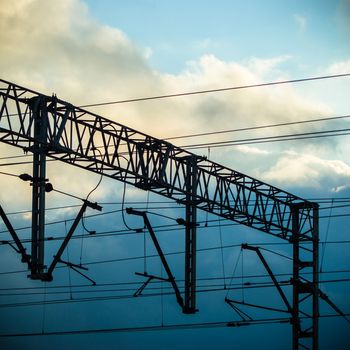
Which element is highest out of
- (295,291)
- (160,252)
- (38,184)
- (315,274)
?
(38,184)

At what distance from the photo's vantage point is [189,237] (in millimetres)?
25984

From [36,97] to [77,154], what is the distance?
74.0 inches

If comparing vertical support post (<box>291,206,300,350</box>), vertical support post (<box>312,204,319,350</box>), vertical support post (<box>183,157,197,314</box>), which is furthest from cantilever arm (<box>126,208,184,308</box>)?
vertical support post (<box>312,204,319,350</box>)

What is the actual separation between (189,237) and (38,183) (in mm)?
6134

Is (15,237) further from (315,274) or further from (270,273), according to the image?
(315,274)

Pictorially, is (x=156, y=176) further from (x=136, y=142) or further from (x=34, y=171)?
(x=34, y=171)

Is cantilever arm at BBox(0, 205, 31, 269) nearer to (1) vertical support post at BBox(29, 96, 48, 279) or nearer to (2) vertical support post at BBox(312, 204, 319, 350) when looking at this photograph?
(1) vertical support post at BBox(29, 96, 48, 279)

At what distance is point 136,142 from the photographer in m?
23.2

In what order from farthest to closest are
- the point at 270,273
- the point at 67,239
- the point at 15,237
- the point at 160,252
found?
the point at 270,273 → the point at 160,252 → the point at 67,239 → the point at 15,237

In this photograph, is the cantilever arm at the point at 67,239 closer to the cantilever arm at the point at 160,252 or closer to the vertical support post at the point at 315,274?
the cantilever arm at the point at 160,252

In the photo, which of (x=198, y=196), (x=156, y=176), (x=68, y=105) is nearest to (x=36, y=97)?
(x=68, y=105)

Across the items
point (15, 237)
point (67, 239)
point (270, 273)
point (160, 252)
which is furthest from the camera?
point (270, 273)

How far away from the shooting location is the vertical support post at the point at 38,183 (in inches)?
828

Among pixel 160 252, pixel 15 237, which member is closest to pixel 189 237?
pixel 160 252
